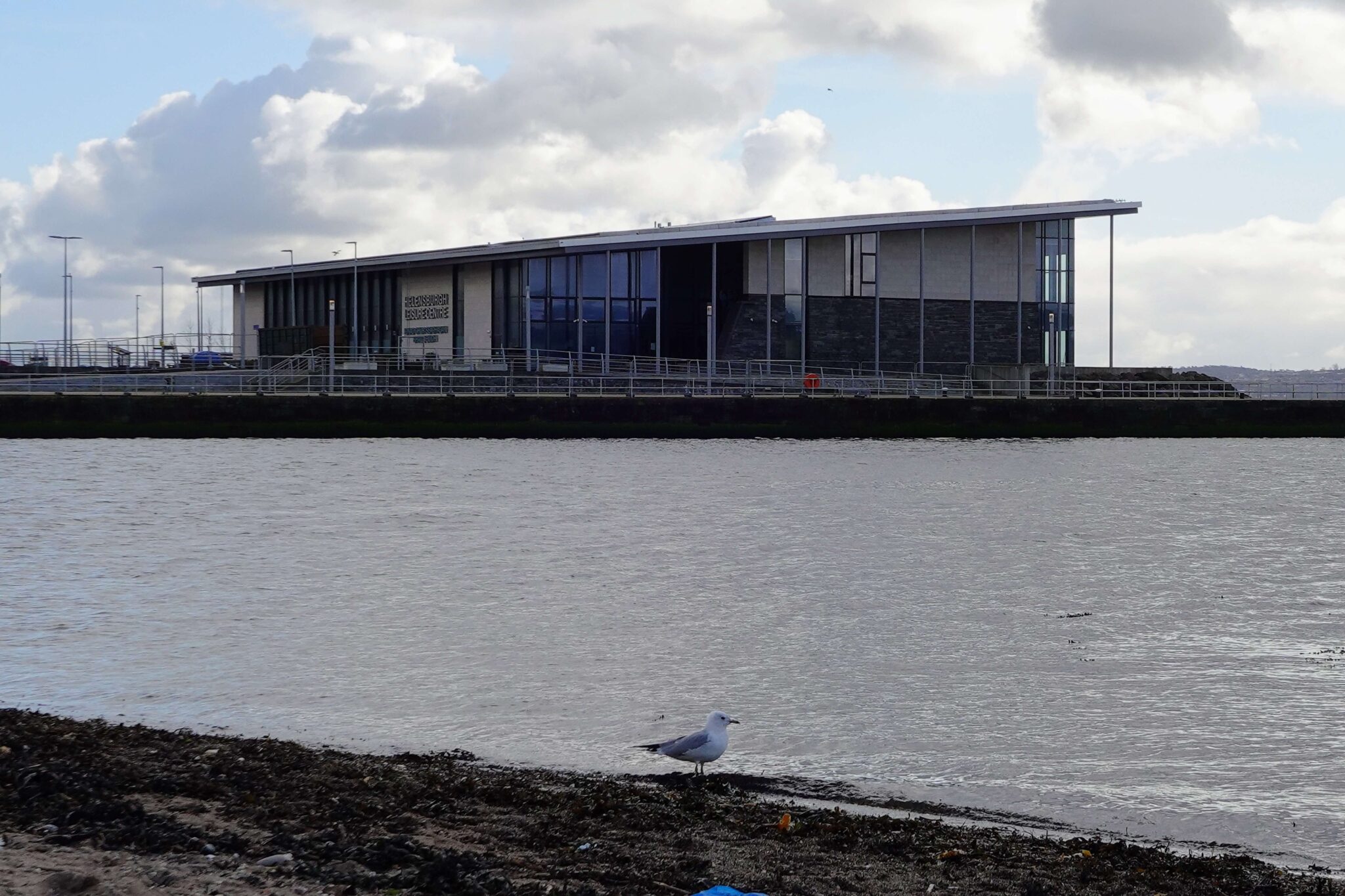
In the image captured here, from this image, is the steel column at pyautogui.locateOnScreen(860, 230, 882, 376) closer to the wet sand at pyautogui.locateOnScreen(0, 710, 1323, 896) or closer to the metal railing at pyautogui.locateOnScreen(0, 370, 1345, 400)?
the metal railing at pyautogui.locateOnScreen(0, 370, 1345, 400)

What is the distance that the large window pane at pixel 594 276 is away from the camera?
2886 inches

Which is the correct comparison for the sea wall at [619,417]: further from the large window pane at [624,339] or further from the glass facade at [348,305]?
the glass facade at [348,305]

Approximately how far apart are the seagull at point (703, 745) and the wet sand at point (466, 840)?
0.22 metres

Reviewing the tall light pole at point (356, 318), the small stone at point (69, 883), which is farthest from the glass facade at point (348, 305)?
the small stone at point (69, 883)

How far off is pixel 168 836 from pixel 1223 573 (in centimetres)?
2216

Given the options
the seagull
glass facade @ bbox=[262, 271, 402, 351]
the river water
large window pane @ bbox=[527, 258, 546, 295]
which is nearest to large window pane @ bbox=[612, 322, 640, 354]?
large window pane @ bbox=[527, 258, 546, 295]

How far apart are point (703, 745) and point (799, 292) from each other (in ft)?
205

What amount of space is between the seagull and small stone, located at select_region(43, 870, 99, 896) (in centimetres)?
447

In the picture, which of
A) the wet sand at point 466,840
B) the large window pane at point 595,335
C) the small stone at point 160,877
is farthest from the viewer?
the large window pane at point 595,335

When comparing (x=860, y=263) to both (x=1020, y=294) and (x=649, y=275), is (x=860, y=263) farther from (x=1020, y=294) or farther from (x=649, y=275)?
(x=649, y=275)

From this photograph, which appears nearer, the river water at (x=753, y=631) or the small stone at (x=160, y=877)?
the small stone at (x=160, y=877)

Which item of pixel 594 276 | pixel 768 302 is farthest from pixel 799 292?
pixel 594 276

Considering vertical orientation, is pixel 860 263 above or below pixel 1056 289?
above

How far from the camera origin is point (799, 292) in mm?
72438
